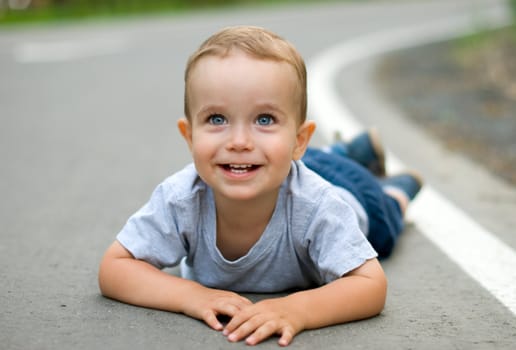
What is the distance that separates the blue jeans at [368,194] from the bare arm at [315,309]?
2.55 feet

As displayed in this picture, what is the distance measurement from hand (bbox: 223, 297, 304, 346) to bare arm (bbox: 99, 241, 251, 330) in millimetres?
65

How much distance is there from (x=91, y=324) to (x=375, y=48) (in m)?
9.41

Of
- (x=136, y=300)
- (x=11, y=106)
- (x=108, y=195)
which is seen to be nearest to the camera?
(x=136, y=300)

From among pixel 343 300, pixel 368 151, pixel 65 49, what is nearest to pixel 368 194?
pixel 368 151

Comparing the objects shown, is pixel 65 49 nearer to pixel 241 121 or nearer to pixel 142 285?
pixel 142 285

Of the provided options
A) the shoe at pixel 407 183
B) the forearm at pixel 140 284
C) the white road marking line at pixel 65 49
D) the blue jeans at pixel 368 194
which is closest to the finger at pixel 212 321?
the forearm at pixel 140 284

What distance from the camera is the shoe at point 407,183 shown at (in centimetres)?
430

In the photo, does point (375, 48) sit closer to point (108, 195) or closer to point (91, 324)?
point (108, 195)

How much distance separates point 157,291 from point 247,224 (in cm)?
41

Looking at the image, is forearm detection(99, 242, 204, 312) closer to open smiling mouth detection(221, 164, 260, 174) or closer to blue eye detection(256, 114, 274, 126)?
open smiling mouth detection(221, 164, 260, 174)

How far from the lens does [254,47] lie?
109 inches

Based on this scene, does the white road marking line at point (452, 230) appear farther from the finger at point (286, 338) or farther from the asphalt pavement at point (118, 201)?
the finger at point (286, 338)

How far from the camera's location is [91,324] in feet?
8.98

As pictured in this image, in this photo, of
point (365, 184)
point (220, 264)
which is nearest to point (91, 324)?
point (220, 264)
